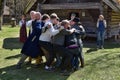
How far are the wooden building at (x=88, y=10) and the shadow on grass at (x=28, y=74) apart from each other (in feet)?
32.3

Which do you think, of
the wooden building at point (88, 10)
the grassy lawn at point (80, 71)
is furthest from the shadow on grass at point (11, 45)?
the grassy lawn at point (80, 71)

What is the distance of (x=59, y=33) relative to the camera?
10188 mm

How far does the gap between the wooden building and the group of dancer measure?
30.9 feet

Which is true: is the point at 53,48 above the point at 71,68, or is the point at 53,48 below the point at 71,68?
above

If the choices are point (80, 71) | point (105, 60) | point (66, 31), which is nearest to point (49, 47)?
point (66, 31)

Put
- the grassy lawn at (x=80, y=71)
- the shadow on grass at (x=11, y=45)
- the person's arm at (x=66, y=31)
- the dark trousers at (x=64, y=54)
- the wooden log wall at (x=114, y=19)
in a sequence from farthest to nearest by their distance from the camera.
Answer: the wooden log wall at (x=114, y=19), the shadow on grass at (x=11, y=45), the dark trousers at (x=64, y=54), the person's arm at (x=66, y=31), the grassy lawn at (x=80, y=71)

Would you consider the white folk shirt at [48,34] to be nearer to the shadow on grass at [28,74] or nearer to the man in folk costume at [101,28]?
the shadow on grass at [28,74]

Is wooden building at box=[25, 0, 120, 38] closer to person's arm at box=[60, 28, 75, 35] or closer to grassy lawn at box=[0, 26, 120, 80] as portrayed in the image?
grassy lawn at box=[0, 26, 120, 80]

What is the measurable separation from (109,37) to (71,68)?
10.8 m

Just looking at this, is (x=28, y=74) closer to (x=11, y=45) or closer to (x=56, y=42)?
(x=56, y=42)

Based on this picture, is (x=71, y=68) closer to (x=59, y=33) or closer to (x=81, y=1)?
(x=59, y=33)

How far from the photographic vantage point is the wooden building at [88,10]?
65.9 ft

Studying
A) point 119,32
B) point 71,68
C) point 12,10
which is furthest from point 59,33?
point 12,10

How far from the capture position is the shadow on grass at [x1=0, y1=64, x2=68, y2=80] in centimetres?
987
